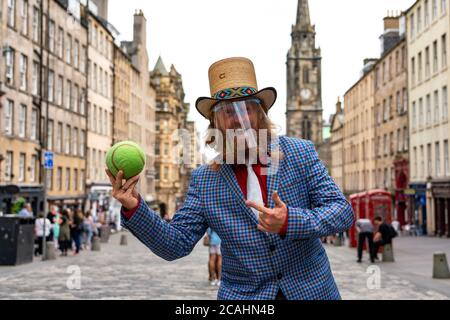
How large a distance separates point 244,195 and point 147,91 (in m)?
75.4

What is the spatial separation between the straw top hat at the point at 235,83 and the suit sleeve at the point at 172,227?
435 mm

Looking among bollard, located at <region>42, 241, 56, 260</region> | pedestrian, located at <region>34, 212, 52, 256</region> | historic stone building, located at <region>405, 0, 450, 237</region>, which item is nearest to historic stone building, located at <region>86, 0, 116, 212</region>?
historic stone building, located at <region>405, 0, 450, 237</region>

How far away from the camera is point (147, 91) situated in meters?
77.6

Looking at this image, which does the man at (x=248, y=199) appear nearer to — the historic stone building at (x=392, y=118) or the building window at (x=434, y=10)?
the building window at (x=434, y=10)

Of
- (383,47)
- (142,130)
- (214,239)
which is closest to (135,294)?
(214,239)

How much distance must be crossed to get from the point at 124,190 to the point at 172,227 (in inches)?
15.7

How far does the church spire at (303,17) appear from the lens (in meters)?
135

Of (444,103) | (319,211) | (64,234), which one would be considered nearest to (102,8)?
(444,103)

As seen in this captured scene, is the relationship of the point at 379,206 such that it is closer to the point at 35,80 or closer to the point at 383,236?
the point at 383,236

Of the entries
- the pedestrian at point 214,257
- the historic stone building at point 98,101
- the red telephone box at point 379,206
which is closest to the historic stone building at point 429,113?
the red telephone box at point 379,206

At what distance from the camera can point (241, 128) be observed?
306cm

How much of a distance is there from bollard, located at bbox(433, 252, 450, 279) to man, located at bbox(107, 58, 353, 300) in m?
14.2

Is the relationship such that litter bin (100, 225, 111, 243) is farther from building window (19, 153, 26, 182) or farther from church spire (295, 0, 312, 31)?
church spire (295, 0, 312, 31)

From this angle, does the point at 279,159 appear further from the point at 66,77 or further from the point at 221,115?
the point at 66,77
